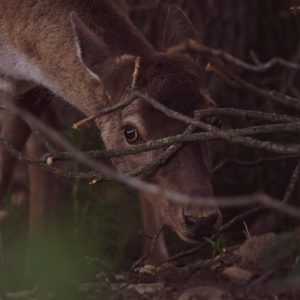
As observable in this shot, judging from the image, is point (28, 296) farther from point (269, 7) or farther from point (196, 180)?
point (269, 7)

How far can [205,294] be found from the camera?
3879 millimetres

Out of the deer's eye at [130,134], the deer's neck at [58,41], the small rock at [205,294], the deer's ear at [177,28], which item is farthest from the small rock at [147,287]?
the deer's ear at [177,28]

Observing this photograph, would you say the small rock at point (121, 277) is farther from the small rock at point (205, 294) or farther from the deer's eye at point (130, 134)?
the deer's eye at point (130, 134)

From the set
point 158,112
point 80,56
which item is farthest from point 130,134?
point 80,56

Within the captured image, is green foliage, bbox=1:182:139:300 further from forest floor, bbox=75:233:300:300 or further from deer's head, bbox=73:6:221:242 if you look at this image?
forest floor, bbox=75:233:300:300

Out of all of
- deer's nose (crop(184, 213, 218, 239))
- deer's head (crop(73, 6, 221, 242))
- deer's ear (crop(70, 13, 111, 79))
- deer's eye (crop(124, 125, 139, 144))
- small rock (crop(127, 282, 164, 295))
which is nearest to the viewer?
small rock (crop(127, 282, 164, 295))

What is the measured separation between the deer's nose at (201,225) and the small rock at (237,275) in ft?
1.90

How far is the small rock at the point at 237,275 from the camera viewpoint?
397cm

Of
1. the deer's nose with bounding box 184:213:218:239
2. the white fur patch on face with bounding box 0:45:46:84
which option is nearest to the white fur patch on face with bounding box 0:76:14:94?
the white fur patch on face with bounding box 0:45:46:84

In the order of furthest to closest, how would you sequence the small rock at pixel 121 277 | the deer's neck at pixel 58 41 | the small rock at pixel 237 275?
the deer's neck at pixel 58 41 < the small rock at pixel 121 277 < the small rock at pixel 237 275

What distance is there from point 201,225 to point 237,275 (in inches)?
26.8

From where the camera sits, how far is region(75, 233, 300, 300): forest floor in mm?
3734

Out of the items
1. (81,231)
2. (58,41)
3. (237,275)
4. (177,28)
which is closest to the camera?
(237,275)

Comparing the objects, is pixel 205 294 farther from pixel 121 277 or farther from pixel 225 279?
pixel 121 277
